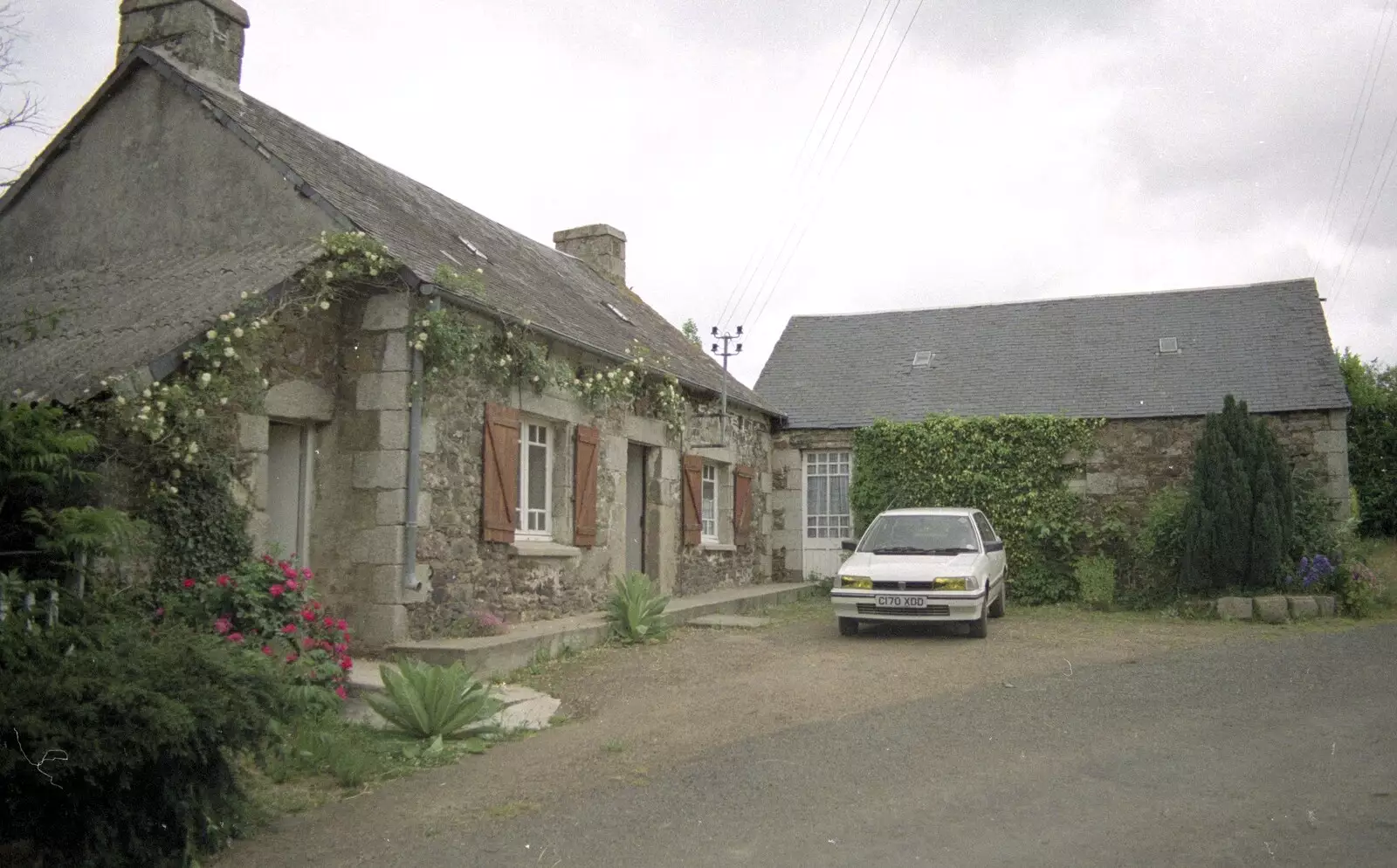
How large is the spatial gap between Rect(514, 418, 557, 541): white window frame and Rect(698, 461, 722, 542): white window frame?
423 centimetres

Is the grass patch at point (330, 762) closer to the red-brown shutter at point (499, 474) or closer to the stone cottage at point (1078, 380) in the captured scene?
the red-brown shutter at point (499, 474)

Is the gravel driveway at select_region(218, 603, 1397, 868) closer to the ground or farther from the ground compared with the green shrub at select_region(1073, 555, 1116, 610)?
closer to the ground

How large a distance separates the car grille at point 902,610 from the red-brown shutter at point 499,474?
12.2 feet

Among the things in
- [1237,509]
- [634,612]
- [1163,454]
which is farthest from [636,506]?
[1163,454]

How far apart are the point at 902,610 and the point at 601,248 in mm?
9865

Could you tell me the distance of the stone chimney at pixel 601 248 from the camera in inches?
751

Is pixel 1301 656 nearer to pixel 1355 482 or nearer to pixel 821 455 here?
pixel 821 455

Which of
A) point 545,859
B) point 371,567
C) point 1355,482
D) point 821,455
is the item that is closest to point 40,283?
point 371,567

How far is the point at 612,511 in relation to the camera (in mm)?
13109

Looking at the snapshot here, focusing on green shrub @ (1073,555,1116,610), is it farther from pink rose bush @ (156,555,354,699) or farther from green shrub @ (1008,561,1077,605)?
pink rose bush @ (156,555,354,699)

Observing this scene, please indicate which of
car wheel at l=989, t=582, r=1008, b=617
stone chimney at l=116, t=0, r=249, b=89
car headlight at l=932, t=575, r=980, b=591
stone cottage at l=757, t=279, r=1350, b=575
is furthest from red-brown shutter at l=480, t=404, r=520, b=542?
stone cottage at l=757, t=279, r=1350, b=575

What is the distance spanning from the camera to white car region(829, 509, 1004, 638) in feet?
37.4

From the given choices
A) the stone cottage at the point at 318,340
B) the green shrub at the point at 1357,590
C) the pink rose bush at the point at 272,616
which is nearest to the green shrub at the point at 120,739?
the pink rose bush at the point at 272,616

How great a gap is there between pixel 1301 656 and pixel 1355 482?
42.6 feet
